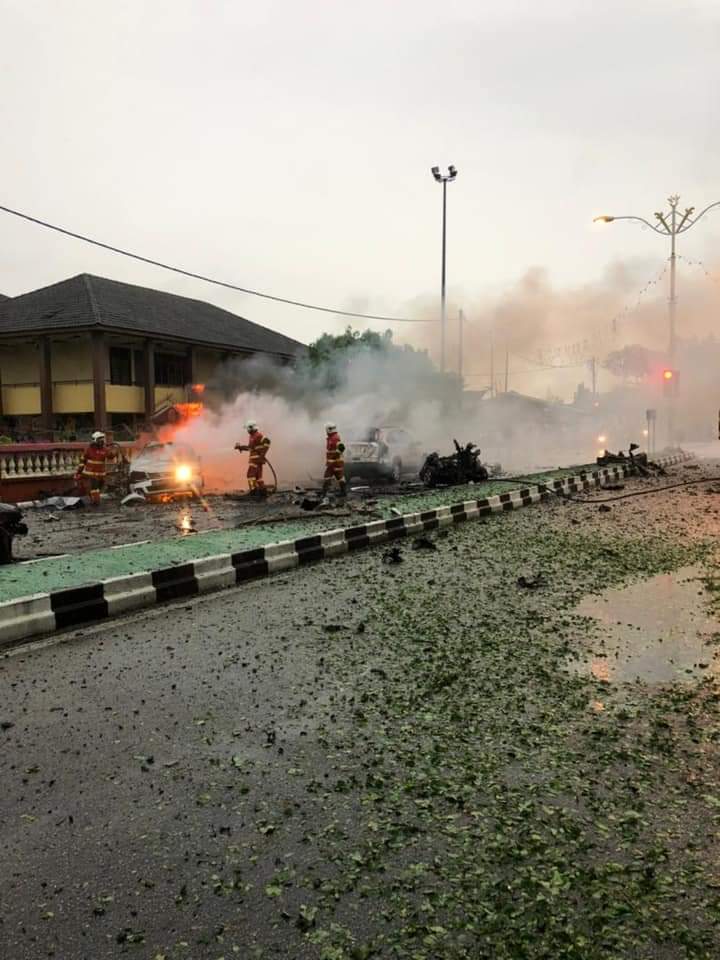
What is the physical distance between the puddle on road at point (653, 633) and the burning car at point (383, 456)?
12046mm

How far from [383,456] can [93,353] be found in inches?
546

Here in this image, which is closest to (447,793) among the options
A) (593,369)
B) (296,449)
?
(296,449)

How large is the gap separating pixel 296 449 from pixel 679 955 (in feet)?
71.9

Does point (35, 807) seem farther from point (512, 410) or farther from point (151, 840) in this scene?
point (512, 410)

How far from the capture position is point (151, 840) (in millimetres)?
2641

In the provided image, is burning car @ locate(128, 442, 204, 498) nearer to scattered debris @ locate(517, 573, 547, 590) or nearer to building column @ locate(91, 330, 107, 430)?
scattered debris @ locate(517, 573, 547, 590)

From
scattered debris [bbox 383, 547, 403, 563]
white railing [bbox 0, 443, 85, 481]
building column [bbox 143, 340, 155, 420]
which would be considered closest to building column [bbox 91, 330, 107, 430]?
building column [bbox 143, 340, 155, 420]

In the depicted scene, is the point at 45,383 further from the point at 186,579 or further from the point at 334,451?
the point at 186,579

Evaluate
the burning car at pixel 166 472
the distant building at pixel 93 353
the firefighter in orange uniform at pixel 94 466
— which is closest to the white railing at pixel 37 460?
the firefighter in orange uniform at pixel 94 466

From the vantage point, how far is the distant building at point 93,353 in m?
27.3

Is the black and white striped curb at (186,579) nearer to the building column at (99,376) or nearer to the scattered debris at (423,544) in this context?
the scattered debris at (423,544)

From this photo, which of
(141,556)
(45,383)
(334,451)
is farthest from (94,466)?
(45,383)

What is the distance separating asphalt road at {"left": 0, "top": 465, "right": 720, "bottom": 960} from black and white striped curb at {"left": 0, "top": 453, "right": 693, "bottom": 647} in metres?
0.42

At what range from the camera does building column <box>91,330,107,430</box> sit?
87.9 feet
